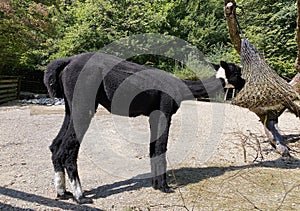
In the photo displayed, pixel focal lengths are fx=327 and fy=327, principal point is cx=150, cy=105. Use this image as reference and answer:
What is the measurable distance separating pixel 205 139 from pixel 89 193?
3.43 metres

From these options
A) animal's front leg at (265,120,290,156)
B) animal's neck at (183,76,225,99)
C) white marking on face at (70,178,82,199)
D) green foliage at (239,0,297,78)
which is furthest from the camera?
green foliage at (239,0,297,78)

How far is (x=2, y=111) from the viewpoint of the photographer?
9.33 metres

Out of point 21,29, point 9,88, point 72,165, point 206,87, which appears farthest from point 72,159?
point 9,88

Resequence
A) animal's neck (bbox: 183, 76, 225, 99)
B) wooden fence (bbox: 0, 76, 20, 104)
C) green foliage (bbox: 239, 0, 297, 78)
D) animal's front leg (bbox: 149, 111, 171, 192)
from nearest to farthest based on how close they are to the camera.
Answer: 1. animal's front leg (bbox: 149, 111, 171, 192)
2. animal's neck (bbox: 183, 76, 225, 99)
3. wooden fence (bbox: 0, 76, 20, 104)
4. green foliage (bbox: 239, 0, 297, 78)

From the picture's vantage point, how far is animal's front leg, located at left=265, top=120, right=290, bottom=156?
503 centimetres

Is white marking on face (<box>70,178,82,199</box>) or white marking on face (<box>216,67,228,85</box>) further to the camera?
white marking on face (<box>216,67,228,85</box>)

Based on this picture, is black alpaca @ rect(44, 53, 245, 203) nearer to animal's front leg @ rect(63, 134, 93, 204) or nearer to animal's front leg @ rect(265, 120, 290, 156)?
animal's front leg @ rect(63, 134, 93, 204)

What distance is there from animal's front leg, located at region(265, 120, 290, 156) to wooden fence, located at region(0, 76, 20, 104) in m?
9.41

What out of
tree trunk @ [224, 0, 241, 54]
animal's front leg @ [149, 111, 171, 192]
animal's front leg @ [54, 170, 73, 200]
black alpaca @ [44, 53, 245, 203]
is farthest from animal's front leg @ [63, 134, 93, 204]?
tree trunk @ [224, 0, 241, 54]

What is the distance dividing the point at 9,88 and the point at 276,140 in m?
10.2

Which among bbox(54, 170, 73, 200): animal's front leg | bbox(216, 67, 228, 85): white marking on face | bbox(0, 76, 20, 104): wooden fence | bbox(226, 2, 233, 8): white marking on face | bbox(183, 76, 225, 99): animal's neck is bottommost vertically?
bbox(0, 76, 20, 104): wooden fence

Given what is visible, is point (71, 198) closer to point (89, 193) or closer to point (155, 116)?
point (89, 193)

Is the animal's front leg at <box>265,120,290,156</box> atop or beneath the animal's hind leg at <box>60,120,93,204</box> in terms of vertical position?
beneath

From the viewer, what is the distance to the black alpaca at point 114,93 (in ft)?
10.4
